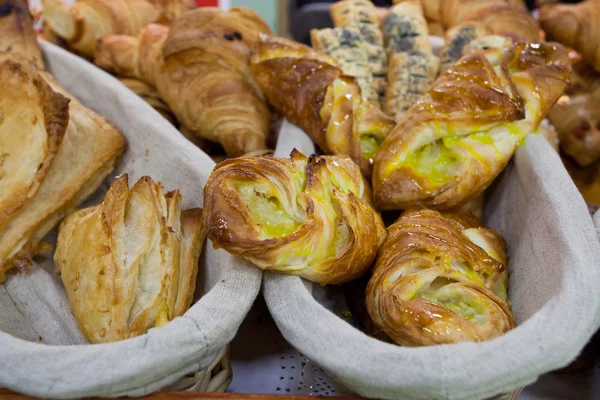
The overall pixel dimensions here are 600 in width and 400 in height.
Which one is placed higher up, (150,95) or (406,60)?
(406,60)

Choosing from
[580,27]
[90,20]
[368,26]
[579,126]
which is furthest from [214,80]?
[580,27]

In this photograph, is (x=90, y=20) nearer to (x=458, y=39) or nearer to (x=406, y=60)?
(x=406, y=60)

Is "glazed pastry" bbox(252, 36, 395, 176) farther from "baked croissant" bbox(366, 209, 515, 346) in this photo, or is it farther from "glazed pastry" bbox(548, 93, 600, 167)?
"glazed pastry" bbox(548, 93, 600, 167)

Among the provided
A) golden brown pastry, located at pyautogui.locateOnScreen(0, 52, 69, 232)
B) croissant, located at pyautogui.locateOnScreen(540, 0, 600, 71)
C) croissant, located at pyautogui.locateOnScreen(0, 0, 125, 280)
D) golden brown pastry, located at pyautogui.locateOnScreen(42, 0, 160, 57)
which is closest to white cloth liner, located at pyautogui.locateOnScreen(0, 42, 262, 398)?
croissant, located at pyautogui.locateOnScreen(0, 0, 125, 280)

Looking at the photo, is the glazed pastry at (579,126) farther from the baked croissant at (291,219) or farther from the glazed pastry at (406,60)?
the baked croissant at (291,219)

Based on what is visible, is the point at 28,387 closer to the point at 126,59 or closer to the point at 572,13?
the point at 126,59

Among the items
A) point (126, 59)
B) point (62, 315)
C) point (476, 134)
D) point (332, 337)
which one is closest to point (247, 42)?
point (126, 59)
